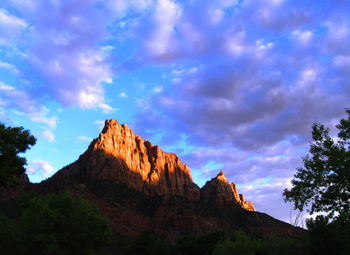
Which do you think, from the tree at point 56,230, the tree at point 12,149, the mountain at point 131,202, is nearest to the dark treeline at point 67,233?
the tree at point 56,230

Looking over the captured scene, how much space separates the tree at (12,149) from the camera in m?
29.7

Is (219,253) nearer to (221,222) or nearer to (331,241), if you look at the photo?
(331,241)

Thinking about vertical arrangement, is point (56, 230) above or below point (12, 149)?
below

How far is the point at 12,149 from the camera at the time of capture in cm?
3078

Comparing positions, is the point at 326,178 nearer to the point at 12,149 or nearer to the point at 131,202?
the point at 12,149

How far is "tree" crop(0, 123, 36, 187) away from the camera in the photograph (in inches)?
1171

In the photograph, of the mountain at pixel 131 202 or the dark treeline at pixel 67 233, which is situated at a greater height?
the mountain at pixel 131 202

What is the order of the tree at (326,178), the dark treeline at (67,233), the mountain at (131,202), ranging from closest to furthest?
the tree at (326,178) < the dark treeline at (67,233) < the mountain at (131,202)

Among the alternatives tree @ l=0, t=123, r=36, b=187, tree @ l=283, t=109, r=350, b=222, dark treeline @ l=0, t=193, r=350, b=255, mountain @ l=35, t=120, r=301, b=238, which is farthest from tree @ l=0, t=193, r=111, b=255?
mountain @ l=35, t=120, r=301, b=238

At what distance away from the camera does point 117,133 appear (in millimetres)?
199750

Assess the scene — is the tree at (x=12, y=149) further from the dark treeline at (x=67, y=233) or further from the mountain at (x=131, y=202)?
the mountain at (x=131, y=202)

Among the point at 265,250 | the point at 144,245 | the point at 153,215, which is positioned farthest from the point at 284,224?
the point at 265,250

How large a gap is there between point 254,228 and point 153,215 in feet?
123

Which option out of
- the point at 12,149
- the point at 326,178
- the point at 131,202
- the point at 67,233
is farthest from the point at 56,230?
the point at 131,202
